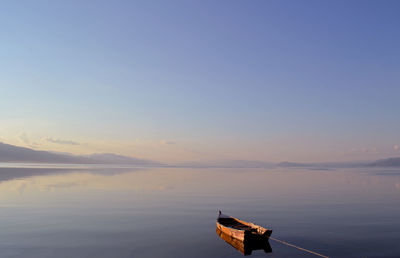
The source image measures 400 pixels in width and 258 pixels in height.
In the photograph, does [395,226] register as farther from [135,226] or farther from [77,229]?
[77,229]

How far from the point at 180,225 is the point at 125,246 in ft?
26.3

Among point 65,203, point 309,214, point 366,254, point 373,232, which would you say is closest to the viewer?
point 366,254

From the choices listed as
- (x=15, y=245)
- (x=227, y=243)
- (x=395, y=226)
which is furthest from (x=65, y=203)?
(x=395, y=226)

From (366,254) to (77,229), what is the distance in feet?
76.2

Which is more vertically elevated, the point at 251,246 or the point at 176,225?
the point at 251,246

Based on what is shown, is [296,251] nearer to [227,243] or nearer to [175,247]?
[227,243]

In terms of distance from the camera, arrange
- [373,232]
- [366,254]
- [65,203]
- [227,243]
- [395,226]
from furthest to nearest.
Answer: [65,203], [395,226], [373,232], [227,243], [366,254]

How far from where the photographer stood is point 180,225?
28.8 metres

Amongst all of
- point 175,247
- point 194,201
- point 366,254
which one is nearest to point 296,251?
point 366,254

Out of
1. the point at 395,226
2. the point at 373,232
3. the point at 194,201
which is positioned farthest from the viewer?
the point at 194,201

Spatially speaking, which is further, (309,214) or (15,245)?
(309,214)

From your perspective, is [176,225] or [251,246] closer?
[251,246]

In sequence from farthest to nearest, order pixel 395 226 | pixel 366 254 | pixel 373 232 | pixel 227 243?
pixel 395 226, pixel 373 232, pixel 227 243, pixel 366 254

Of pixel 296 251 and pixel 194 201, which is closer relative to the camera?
pixel 296 251
